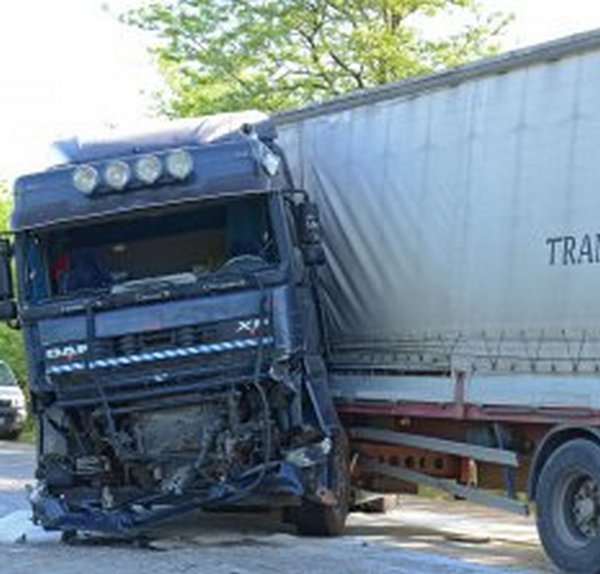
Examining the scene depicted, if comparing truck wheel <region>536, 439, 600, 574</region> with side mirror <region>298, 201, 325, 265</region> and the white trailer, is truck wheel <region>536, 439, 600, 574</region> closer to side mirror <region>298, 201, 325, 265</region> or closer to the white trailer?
the white trailer

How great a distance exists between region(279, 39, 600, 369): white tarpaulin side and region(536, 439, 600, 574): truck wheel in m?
0.67

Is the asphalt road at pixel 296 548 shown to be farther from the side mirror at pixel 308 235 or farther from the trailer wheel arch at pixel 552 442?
the side mirror at pixel 308 235

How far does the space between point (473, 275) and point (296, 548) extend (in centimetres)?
247

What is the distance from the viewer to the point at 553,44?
32.6 ft

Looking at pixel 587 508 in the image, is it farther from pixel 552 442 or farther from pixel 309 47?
pixel 309 47

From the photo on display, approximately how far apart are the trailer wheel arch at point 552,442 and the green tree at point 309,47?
14957mm

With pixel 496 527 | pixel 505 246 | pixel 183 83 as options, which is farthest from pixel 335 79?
pixel 505 246

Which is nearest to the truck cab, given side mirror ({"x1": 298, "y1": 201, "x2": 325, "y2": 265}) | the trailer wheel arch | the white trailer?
side mirror ({"x1": 298, "y1": 201, "x2": 325, "y2": 265})

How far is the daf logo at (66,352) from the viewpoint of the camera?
11.0m

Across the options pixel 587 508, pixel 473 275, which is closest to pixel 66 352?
pixel 473 275

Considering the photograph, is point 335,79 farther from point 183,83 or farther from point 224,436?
point 224,436

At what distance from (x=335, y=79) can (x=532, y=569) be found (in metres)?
16.2

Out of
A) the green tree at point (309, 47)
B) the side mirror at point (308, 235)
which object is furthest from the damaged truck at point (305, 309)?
the green tree at point (309, 47)

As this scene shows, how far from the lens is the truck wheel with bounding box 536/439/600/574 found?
9.29 m
